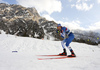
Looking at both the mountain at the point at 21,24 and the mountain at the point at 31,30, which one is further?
the mountain at the point at 21,24

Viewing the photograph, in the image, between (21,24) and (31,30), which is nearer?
(31,30)

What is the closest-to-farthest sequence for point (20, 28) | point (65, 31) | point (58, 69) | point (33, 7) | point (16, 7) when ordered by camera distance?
point (58, 69), point (65, 31), point (20, 28), point (16, 7), point (33, 7)

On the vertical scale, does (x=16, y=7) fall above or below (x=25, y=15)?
above

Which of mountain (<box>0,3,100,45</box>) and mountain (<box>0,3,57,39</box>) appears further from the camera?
mountain (<box>0,3,57,39</box>)

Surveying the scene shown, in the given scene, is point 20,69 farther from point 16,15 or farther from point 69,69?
point 16,15

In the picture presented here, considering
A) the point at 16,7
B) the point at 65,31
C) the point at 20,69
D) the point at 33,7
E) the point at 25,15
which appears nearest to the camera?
the point at 20,69

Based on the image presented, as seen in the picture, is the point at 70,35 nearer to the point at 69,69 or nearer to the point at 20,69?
the point at 69,69

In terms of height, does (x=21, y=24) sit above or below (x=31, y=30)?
above

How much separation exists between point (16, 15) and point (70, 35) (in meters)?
126

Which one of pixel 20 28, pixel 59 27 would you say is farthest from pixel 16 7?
pixel 59 27

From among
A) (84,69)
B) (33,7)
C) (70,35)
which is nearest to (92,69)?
(84,69)

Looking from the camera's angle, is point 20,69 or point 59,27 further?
point 59,27

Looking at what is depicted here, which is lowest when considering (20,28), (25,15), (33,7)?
(20,28)

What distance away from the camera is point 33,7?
168375 mm
